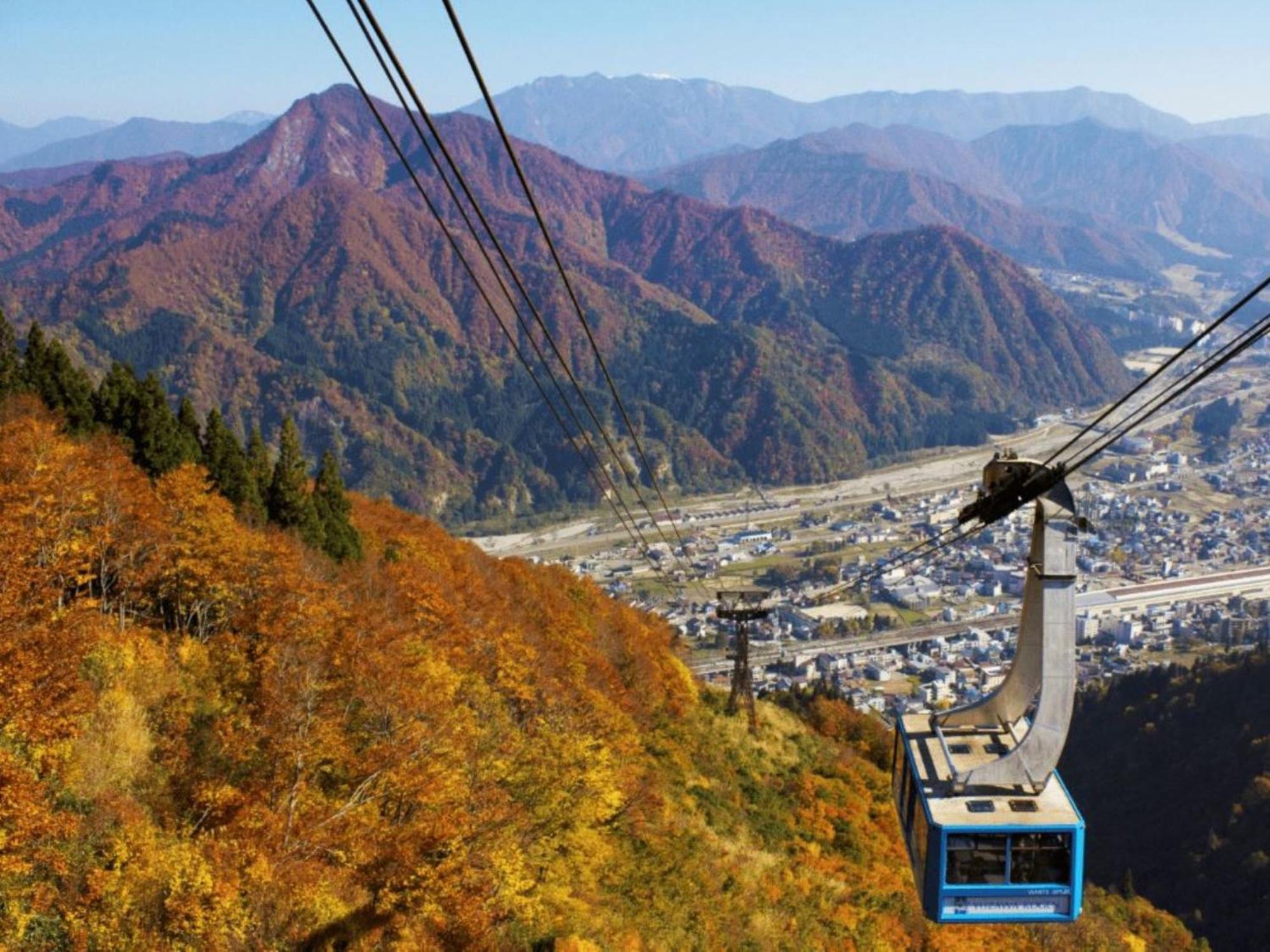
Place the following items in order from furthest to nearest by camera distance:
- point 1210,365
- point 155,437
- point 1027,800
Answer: point 155,437, point 1027,800, point 1210,365

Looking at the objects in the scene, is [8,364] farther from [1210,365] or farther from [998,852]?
[1210,365]

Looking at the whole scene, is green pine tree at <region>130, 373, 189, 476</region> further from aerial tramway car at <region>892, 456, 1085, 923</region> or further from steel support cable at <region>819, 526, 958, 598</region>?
aerial tramway car at <region>892, 456, 1085, 923</region>

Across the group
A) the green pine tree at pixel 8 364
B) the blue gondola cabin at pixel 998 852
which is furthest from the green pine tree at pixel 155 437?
the blue gondola cabin at pixel 998 852

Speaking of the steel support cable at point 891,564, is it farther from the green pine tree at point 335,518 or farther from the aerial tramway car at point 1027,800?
the green pine tree at point 335,518

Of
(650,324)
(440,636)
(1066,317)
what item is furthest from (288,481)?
(1066,317)

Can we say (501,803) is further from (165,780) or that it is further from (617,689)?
(617,689)

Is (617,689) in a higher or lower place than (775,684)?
higher

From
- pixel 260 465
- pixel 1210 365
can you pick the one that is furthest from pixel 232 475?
pixel 1210 365
